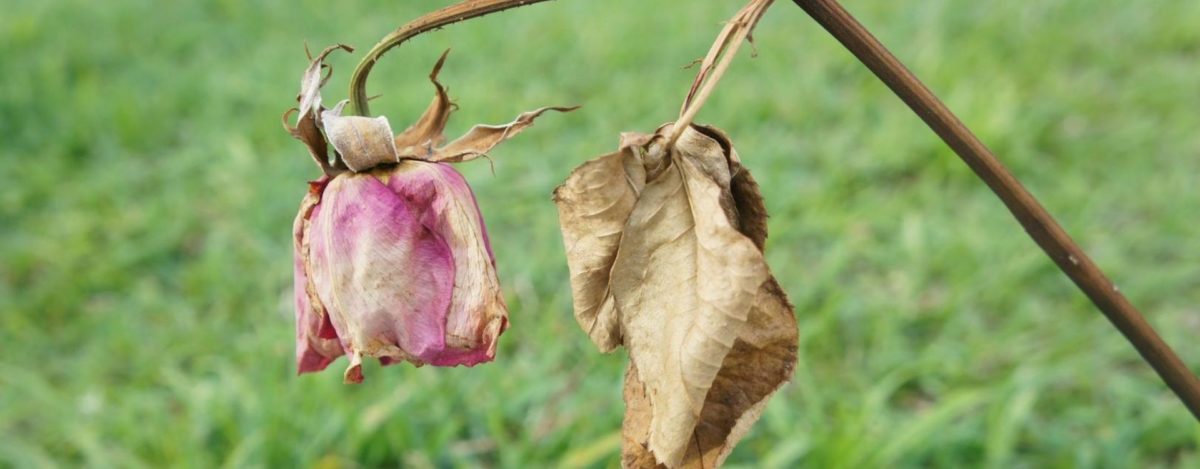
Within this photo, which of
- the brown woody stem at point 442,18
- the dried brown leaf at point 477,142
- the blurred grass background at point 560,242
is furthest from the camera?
the blurred grass background at point 560,242

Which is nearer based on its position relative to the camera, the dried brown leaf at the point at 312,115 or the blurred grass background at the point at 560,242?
the dried brown leaf at the point at 312,115

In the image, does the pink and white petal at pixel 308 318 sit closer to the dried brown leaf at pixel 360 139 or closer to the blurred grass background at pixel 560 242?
the dried brown leaf at pixel 360 139

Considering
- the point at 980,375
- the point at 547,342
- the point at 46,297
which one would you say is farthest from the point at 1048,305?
the point at 46,297

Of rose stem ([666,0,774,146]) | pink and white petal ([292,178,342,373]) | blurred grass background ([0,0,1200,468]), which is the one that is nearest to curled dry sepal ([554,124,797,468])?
rose stem ([666,0,774,146])

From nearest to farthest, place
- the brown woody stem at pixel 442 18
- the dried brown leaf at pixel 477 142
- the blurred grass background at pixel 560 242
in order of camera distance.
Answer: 1. the brown woody stem at pixel 442 18
2. the dried brown leaf at pixel 477 142
3. the blurred grass background at pixel 560 242

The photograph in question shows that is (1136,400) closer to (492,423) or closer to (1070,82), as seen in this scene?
(492,423)

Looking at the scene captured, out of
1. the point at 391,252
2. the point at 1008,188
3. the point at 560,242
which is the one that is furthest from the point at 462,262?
the point at 560,242

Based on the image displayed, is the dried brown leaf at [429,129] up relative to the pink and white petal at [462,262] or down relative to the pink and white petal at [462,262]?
up

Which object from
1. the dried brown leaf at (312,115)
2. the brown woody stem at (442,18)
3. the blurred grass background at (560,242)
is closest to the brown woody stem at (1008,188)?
the brown woody stem at (442,18)

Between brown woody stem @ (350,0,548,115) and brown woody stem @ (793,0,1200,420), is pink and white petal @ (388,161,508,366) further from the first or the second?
brown woody stem @ (793,0,1200,420)
